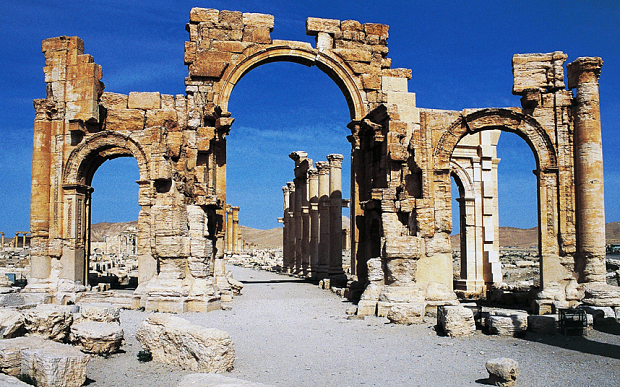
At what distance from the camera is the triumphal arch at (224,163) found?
492 inches

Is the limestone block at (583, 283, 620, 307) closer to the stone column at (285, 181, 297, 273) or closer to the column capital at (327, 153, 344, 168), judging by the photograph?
the column capital at (327, 153, 344, 168)

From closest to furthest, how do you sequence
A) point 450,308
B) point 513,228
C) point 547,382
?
point 547,382
point 450,308
point 513,228

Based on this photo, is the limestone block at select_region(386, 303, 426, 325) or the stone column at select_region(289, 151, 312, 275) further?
the stone column at select_region(289, 151, 312, 275)

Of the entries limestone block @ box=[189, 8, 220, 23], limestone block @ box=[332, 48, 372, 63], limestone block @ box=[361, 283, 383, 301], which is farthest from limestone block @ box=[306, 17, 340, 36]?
limestone block @ box=[361, 283, 383, 301]

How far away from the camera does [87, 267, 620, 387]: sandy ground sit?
651 cm

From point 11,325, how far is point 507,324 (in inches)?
285

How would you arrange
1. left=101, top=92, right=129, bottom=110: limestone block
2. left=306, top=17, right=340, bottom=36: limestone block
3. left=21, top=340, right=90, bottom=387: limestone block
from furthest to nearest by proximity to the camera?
left=306, top=17, right=340, bottom=36: limestone block
left=101, top=92, right=129, bottom=110: limestone block
left=21, top=340, right=90, bottom=387: limestone block

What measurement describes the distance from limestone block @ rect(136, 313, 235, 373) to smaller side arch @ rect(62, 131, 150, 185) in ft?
24.1

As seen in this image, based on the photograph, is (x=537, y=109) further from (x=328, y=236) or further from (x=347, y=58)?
(x=328, y=236)

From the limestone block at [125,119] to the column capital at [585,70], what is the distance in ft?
34.3

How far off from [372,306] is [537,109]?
19.7 ft

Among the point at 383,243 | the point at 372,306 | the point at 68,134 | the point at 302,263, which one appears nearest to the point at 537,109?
the point at 383,243

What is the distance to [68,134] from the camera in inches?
590

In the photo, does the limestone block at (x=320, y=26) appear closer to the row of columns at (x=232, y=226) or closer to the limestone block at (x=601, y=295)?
the limestone block at (x=601, y=295)
